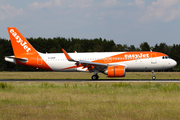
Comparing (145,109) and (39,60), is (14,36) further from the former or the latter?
(145,109)

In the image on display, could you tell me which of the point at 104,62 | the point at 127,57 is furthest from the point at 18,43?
the point at 127,57

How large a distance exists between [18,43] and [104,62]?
12.9 metres

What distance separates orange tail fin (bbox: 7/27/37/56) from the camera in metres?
33.9

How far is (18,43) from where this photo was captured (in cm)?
3400

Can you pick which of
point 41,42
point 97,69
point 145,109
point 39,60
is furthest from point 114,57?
point 41,42

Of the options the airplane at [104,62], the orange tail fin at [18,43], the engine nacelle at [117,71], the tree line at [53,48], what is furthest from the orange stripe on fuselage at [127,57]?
the tree line at [53,48]

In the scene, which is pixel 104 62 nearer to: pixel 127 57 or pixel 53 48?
pixel 127 57

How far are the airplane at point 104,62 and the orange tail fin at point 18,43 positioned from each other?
0.86 m

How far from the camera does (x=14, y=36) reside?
3403cm

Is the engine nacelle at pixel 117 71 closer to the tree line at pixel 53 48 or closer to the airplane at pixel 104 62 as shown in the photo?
the airplane at pixel 104 62

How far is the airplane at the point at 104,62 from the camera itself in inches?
1177

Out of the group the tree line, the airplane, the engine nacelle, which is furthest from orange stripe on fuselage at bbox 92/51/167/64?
the tree line

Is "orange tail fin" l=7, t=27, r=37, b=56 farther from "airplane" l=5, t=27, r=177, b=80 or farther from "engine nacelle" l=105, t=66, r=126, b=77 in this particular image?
"engine nacelle" l=105, t=66, r=126, b=77

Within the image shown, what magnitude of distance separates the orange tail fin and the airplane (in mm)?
857
